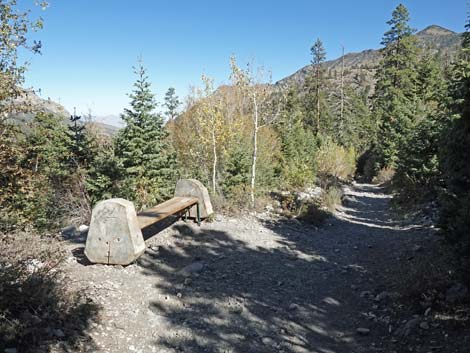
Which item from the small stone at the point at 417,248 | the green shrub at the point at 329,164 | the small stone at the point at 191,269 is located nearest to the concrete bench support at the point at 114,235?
the small stone at the point at 191,269

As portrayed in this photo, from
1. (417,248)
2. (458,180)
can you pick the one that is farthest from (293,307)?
(417,248)

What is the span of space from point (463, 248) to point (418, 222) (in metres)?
7.19

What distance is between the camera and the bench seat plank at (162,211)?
569 cm

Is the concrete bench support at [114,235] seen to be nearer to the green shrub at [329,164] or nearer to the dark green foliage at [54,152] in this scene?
the dark green foliage at [54,152]

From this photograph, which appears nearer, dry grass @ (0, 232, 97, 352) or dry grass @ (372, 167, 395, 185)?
dry grass @ (0, 232, 97, 352)

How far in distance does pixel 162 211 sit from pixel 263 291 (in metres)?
2.45

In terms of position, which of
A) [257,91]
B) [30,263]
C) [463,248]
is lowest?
[30,263]

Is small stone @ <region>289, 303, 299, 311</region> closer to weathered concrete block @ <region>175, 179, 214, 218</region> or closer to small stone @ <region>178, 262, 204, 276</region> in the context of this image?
small stone @ <region>178, 262, 204, 276</region>

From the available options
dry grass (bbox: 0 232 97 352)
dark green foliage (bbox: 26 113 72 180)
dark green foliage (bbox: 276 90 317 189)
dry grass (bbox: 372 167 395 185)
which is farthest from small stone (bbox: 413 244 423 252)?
dry grass (bbox: 372 167 395 185)

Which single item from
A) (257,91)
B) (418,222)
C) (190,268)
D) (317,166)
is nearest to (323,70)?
(317,166)

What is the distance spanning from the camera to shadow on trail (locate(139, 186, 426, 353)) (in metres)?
3.93

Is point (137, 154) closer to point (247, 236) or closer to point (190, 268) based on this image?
point (247, 236)

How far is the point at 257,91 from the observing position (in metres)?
11.9

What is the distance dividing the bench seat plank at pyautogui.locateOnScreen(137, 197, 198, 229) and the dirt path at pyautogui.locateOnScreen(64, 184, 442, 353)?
0.68m
